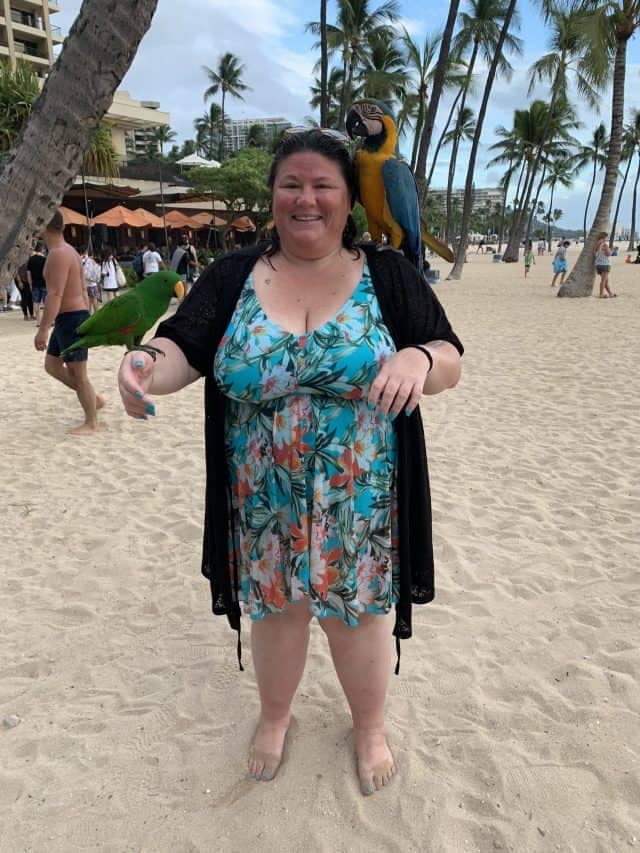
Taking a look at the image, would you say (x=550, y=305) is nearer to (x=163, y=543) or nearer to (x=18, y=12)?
(x=163, y=543)

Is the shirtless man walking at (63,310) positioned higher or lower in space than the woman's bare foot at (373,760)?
higher

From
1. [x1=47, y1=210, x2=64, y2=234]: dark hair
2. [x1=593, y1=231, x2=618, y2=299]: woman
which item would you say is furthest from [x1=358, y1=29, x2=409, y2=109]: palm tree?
[x1=47, y1=210, x2=64, y2=234]: dark hair

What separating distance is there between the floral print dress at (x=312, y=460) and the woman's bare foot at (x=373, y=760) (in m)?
0.57

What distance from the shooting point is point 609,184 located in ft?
47.4

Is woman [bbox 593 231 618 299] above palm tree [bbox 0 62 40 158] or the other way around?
the other way around

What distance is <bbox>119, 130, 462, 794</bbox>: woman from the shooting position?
1499 millimetres

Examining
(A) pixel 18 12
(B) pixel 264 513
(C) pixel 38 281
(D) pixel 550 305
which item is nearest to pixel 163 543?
(B) pixel 264 513

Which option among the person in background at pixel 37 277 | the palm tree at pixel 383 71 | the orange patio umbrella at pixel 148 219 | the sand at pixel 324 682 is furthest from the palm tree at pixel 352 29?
the sand at pixel 324 682

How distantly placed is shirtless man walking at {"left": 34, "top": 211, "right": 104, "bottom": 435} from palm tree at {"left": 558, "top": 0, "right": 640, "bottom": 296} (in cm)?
1306

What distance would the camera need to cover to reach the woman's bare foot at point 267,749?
2002 millimetres

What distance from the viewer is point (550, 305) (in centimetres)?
1430

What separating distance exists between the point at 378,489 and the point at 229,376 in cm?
52

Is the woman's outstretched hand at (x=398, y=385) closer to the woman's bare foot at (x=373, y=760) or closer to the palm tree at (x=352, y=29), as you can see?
the woman's bare foot at (x=373, y=760)

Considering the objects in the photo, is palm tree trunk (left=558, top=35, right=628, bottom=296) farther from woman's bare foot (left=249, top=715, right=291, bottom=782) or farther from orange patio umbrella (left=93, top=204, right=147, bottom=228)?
woman's bare foot (left=249, top=715, right=291, bottom=782)
